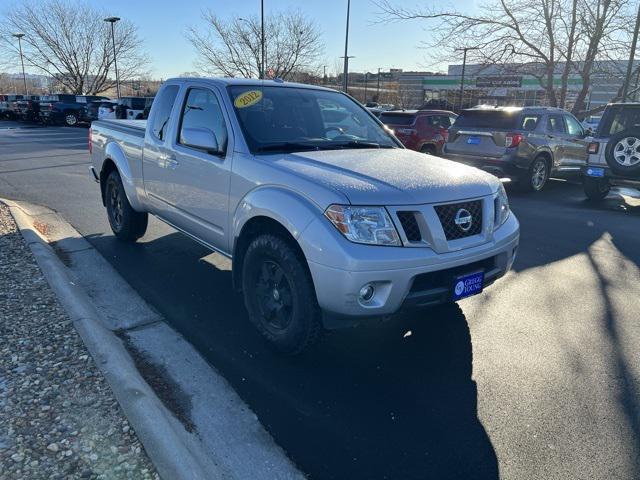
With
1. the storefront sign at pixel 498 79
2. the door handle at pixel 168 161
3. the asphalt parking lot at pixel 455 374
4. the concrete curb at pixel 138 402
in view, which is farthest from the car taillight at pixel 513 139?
the storefront sign at pixel 498 79

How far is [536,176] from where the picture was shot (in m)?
10.5

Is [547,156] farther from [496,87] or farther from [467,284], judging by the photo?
[496,87]

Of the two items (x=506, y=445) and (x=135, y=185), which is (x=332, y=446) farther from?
(x=135, y=185)

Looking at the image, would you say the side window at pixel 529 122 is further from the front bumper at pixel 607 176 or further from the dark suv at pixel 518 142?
the front bumper at pixel 607 176

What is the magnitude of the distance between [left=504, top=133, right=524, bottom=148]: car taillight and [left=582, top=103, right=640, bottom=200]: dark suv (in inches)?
54.3

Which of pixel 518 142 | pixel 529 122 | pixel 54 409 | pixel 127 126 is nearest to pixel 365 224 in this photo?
pixel 54 409

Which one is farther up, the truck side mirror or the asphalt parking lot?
the truck side mirror

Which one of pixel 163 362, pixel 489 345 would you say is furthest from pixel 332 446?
pixel 489 345

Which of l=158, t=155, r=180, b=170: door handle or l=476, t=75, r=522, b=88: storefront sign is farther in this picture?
l=476, t=75, r=522, b=88: storefront sign

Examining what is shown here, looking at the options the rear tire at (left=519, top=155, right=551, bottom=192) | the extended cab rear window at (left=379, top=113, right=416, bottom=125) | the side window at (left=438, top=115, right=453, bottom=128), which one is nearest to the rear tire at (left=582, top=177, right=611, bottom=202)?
the rear tire at (left=519, top=155, right=551, bottom=192)

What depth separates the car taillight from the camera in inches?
389

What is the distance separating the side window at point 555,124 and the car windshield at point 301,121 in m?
7.33

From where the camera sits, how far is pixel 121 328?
3824mm

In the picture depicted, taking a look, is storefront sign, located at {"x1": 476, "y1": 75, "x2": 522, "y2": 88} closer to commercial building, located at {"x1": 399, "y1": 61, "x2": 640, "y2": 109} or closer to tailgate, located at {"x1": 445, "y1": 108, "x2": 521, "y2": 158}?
commercial building, located at {"x1": 399, "y1": 61, "x2": 640, "y2": 109}
